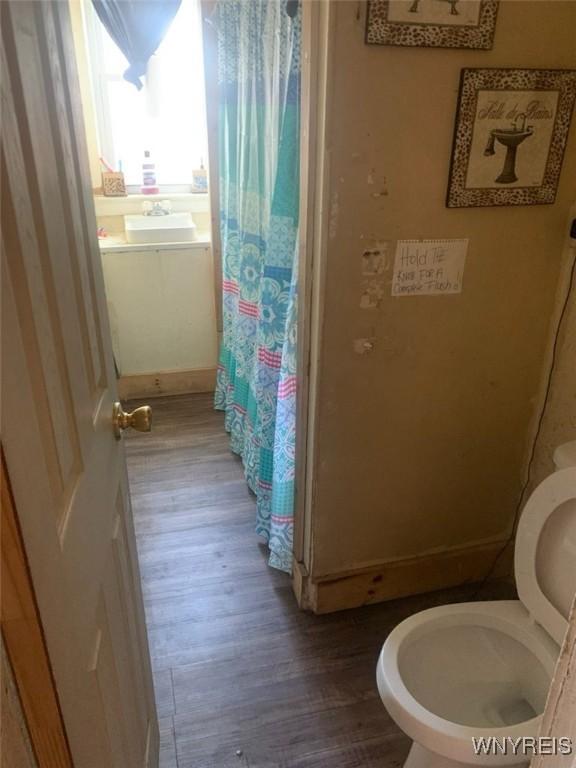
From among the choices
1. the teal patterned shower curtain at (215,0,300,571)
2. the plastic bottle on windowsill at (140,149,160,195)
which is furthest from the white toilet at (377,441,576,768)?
the plastic bottle on windowsill at (140,149,160,195)

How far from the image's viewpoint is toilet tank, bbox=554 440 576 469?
4.59 feet

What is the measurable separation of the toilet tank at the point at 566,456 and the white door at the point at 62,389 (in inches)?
41.3

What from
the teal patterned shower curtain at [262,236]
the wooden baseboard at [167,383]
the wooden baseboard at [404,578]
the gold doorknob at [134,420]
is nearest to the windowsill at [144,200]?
the teal patterned shower curtain at [262,236]

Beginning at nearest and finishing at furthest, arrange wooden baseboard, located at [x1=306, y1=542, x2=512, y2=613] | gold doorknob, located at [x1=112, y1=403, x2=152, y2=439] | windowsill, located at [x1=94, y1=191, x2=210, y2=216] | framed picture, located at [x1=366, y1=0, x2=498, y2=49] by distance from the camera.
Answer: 1. gold doorknob, located at [x1=112, y1=403, x2=152, y2=439]
2. framed picture, located at [x1=366, y1=0, x2=498, y2=49]
3. wooden baseboard, located at [x1=306, y1=542, x2=512, y2=613]
4. windowsill, located at [x1=94, y1=191, x2=210, y2=216]

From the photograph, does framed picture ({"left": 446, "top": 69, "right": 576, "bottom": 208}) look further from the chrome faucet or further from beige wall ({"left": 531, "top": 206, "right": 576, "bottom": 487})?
beige wall ({"left": 531, "top": 206, "right": 576, "bottom": 487})

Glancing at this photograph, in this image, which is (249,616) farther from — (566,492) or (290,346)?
(566,492)

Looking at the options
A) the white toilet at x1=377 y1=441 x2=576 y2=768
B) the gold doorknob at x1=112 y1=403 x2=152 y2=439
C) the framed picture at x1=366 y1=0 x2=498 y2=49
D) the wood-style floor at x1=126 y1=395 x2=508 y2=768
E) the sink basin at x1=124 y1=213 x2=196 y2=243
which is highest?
the framed picture at x1=366 y1=0 x2=498 y2=49

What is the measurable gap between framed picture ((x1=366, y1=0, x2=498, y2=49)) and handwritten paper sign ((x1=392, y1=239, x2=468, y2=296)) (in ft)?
1.52

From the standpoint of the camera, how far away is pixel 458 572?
2068 mm

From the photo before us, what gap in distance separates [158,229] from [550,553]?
95.7 inches

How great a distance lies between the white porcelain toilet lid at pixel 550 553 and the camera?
1375mm

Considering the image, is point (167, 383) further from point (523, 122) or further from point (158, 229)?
point (523, 122)

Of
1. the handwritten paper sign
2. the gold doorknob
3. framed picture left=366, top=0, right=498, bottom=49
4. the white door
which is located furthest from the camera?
the handwritten paper sign

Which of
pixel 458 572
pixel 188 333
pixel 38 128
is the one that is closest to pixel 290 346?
pixel 458 572
